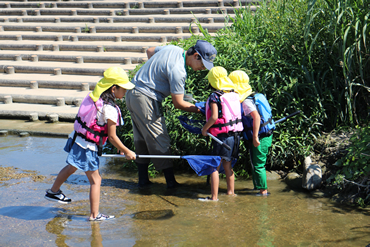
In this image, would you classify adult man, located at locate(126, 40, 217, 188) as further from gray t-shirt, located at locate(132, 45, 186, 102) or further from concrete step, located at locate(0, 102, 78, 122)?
concrete step, located at locate(0, 102, 78, 122)

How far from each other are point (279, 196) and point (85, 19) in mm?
9845

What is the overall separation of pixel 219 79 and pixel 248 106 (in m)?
0.44

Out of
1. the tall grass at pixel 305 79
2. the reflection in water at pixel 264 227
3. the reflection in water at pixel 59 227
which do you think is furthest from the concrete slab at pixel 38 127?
the reflection in water at pixel 264 227

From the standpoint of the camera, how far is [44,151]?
18.9 ft

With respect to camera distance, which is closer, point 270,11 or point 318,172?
point 318,172

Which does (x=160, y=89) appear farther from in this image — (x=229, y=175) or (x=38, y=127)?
(x=38, y=127)

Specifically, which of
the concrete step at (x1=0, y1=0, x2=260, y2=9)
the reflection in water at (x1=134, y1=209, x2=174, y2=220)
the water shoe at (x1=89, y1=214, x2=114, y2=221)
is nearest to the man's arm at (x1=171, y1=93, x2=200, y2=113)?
the reflection in water at (x1=134, y1=209, x2=174, y2=220)

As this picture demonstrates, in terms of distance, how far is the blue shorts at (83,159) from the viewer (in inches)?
141

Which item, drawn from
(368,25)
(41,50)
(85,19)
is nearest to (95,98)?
(368,25)

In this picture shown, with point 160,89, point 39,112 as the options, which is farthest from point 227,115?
point 39,112

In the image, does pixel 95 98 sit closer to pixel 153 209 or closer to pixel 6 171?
pixel 153 209

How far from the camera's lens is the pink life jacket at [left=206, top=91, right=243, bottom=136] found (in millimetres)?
4047

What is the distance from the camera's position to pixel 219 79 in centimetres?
409

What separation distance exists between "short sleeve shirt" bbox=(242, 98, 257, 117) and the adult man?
1.77 feet
